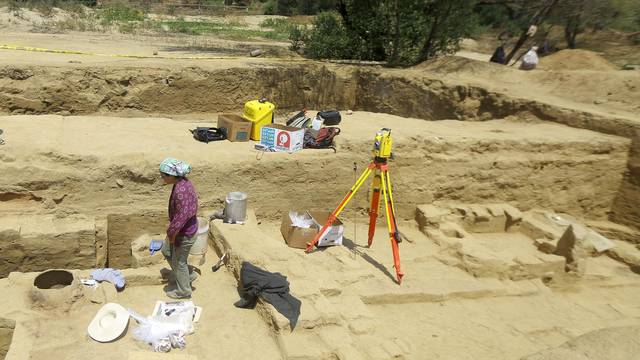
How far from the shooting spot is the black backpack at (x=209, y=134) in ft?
23.3

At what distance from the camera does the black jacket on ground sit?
449 cm

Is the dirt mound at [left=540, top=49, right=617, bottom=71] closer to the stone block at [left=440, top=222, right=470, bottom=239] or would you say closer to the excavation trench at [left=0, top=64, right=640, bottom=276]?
the excavation trench at [left=0, top=64, right=640, bottom=276]

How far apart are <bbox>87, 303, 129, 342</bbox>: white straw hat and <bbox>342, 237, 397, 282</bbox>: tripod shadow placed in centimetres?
302

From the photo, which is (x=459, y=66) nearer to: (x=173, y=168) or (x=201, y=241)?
(x=201, y=241)

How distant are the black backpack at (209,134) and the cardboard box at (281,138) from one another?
2.09 feet

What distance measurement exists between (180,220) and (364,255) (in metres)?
2.76

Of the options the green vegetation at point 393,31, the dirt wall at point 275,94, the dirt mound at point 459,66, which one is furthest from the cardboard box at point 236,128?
the green vegetation at point 393,31

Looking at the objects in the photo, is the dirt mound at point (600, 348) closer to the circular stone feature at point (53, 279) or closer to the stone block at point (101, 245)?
the circular stone feature at point (53, 279)

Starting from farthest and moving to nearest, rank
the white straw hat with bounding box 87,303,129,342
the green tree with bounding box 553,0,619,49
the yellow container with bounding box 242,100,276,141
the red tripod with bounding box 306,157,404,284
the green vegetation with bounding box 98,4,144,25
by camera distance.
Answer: the green vegetation with bounding box 98,4,144,25, the green tree with bounding box 553,0,619,49, the yellow container with bounding box 242,100,276,141, the red tripod with bounding box 306,157,404,284, the white straw hat with bounding box 87,303,129,342

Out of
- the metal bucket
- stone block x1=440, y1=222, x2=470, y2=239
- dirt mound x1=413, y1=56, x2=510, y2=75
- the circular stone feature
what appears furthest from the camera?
dirt mound x1=413, y1=56, x2=510, y2=75

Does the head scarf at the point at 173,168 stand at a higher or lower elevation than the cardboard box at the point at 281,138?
higher

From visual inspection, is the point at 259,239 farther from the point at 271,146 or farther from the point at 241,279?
the point at 271,146

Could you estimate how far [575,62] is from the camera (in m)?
14.0

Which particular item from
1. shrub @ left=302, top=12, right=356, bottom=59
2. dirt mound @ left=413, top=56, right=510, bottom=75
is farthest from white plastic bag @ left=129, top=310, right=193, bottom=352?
shrub @ left=302, top=12, right=356, bottom=59
